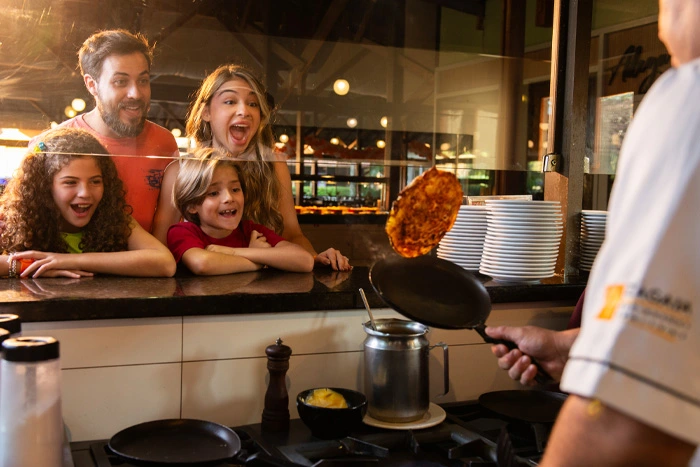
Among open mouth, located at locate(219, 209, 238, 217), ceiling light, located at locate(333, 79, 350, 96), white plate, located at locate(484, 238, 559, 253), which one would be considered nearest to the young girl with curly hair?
open mouth, located at locate(219, 209, 238, 217)

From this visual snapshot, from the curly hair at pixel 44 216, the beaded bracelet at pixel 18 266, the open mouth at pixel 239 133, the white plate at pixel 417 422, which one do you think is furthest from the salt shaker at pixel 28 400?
the curly hair at pixel 44 216

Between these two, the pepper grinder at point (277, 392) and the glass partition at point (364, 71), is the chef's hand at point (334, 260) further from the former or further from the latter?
the pepper grinder at point (277, 392)

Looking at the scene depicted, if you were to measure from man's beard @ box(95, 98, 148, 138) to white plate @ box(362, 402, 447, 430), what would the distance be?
995 mm

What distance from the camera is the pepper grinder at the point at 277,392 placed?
166 cm

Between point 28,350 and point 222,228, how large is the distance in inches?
63.4

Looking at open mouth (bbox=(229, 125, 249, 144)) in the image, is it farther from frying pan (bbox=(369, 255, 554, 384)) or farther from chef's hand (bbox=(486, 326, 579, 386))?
chef's hand (bbox=(486, 326, 579, 386))

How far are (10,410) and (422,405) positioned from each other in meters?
0.93

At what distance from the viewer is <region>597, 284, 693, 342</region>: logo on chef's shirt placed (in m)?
0.67

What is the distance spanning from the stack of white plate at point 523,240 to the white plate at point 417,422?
2.12 feet

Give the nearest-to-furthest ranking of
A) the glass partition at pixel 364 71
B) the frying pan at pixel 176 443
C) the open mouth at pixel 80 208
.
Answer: the frying pan at pixel 176 443
the glass partition at pixel 364 71
the open mouth at pixel 80 208

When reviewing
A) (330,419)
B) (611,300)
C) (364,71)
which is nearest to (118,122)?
(364,71)

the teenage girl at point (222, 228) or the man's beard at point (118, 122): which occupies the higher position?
the man's beard at point (118, 122)

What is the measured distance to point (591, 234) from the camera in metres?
2.48

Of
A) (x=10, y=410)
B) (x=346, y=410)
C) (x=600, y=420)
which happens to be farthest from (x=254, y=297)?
(x=600, y=420)
